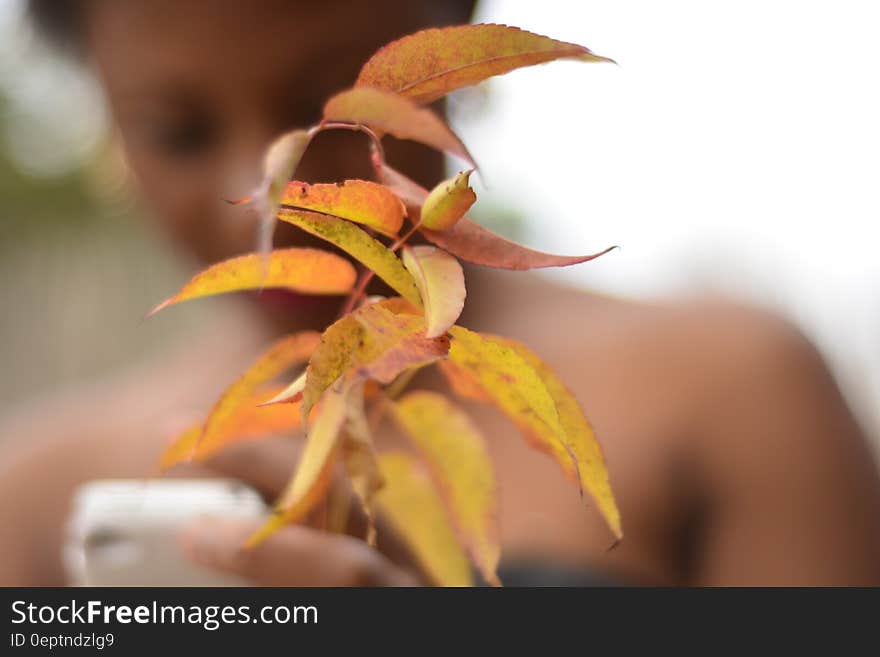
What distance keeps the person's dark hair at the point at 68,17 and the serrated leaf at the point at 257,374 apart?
572mm

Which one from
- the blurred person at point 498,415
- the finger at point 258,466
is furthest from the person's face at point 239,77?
the finger at point 258,466

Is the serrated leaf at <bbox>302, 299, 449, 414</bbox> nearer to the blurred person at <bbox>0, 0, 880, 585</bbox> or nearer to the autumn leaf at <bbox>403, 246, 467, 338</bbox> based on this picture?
the autumn leaf at <bbox>403, 246, 467, 338</bbox>

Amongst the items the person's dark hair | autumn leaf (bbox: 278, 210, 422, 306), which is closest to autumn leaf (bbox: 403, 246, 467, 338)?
autumn leaf (bbox: 278, 210, 422, 306)

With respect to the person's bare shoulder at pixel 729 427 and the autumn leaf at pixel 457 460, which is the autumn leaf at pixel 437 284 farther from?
the person's bare shoulder at pixel 729 427

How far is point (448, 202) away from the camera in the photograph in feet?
0.54

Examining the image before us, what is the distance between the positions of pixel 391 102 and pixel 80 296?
3.43m

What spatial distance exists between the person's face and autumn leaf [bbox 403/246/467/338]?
371mm

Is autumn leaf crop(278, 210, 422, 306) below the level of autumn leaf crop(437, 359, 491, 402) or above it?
above

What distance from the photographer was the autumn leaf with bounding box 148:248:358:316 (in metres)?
0.17

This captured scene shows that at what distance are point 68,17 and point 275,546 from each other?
725 mm
